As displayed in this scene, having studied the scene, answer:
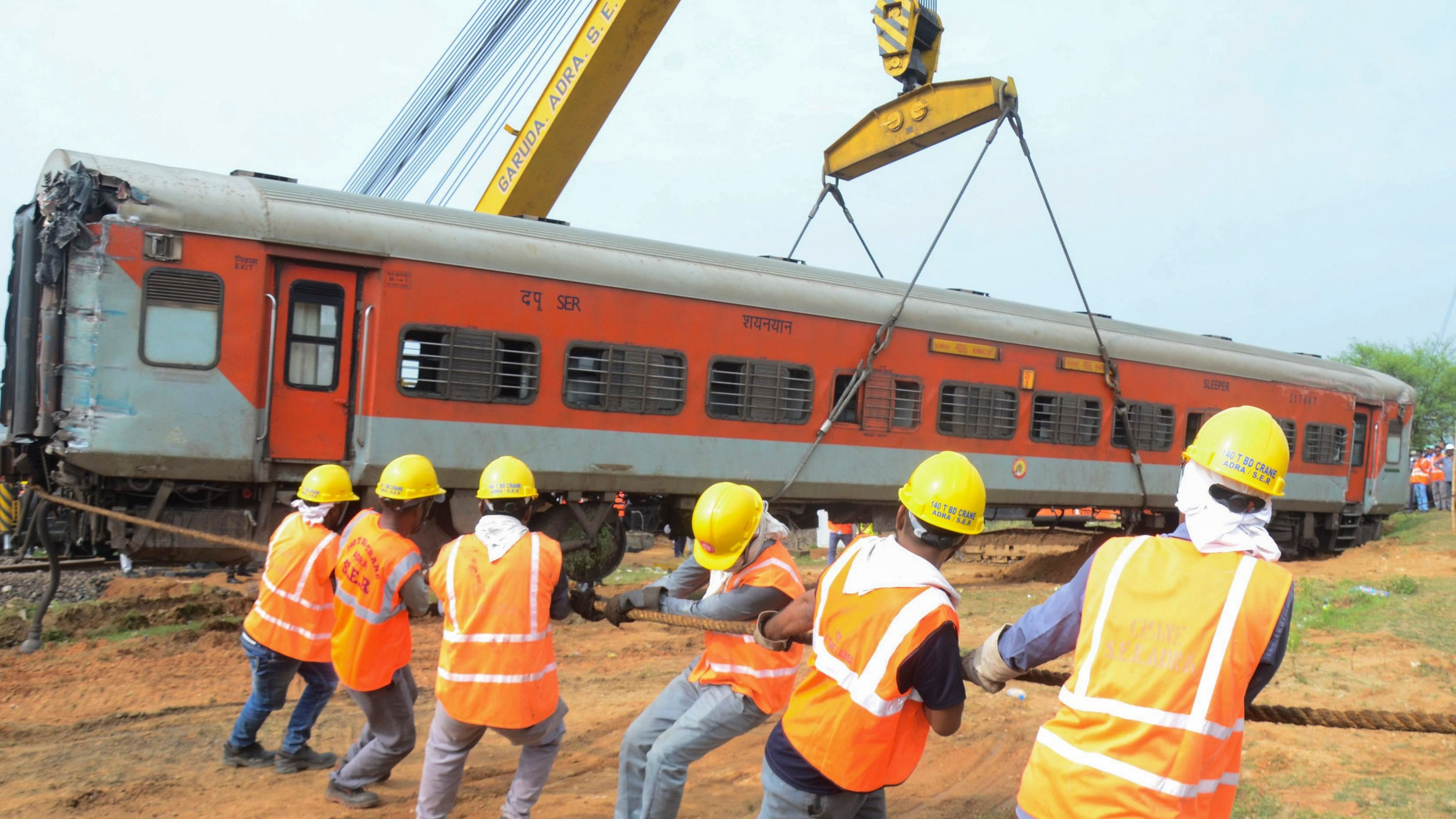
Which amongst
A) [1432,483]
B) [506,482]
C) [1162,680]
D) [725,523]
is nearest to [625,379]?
[506,482]

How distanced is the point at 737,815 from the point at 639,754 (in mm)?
1097

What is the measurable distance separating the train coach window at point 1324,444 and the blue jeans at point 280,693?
15131 mm

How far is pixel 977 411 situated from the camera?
38.8ft

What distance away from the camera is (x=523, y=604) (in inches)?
154

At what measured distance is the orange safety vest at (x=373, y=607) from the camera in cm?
442

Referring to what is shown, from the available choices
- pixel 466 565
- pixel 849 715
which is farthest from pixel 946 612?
pixel 466 565

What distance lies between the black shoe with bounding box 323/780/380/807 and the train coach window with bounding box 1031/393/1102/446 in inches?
373

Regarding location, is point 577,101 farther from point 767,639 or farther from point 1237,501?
point 1237,501

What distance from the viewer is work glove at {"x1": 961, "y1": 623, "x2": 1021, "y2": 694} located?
2650 millimetres

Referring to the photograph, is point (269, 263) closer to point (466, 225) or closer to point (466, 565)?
point (466, 225)

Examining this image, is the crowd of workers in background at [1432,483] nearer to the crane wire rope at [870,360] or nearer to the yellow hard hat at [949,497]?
the crane wire rope at [870,360]

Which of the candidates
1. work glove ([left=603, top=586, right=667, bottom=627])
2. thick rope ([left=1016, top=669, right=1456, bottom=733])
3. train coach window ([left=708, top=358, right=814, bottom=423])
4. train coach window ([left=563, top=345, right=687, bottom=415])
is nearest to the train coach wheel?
train coach window ([left=563, top=345, right=687, bottom=415])

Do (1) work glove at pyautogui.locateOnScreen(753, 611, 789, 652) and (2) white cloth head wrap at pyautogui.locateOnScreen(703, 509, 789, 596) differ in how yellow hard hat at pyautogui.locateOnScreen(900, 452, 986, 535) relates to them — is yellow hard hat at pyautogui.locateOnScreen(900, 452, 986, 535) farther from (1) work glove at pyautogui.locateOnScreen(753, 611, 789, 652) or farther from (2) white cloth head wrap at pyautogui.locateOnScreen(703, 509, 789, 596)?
(2) white cloth head wrap at pyautogui.locateOnScreen(703, 509, 789, 596)

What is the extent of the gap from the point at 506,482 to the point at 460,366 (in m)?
5.00
